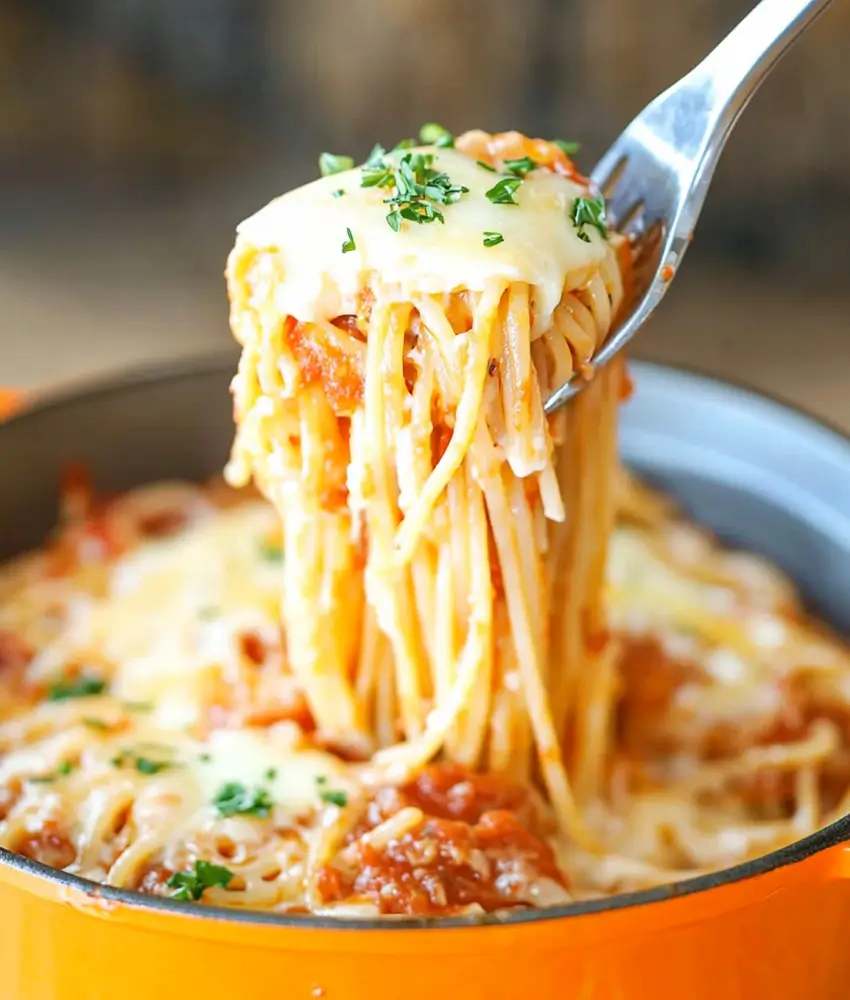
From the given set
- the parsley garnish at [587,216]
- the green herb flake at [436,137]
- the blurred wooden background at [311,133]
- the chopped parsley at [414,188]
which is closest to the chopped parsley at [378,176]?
the chopped parsley at [414,188]

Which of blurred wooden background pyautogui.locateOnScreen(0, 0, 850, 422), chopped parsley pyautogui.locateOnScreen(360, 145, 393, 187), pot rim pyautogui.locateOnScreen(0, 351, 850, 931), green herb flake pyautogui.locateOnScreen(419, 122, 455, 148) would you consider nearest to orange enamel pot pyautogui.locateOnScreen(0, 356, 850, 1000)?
pot rim pyautogui.locateOnScreen(0, 351, 850, 931)

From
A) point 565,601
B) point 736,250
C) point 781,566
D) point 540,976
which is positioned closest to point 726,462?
point 781,566

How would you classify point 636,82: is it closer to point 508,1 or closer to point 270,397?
point 508,1

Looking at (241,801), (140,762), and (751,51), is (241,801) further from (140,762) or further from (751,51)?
(751,51)

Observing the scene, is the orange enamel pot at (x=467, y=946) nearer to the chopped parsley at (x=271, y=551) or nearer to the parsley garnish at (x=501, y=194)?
the parsley garnish at (x=501, y=194)

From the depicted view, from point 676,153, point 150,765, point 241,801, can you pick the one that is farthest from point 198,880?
point 676,153
